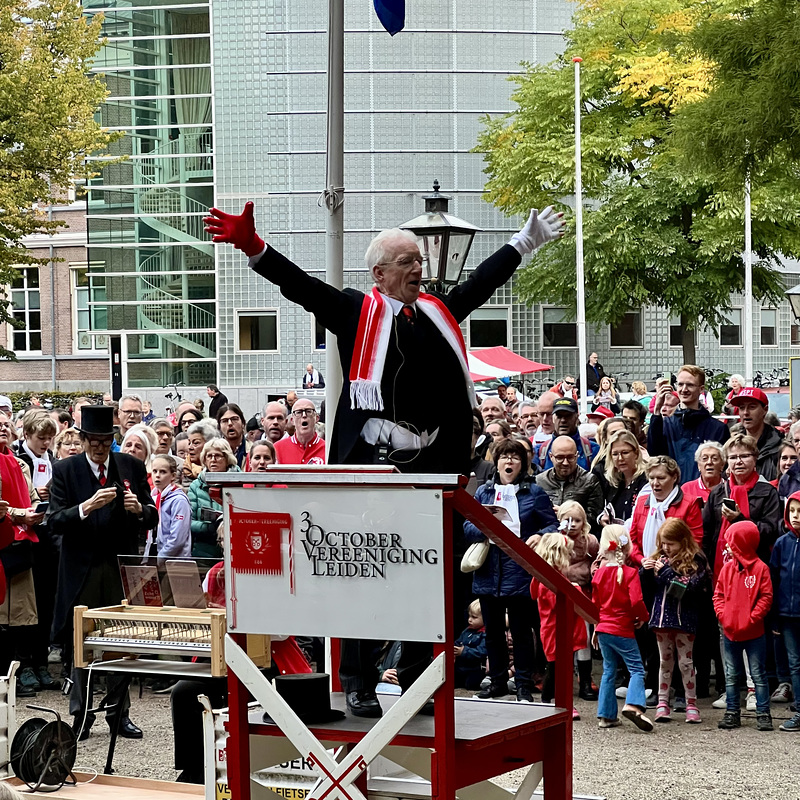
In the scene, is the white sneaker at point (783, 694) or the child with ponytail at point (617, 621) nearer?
the child with ponytail at point (617, 621)

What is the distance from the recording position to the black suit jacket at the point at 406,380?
4.70 metres

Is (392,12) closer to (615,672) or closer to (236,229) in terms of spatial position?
(236,229)

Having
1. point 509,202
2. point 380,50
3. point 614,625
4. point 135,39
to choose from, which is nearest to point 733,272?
point 509,202

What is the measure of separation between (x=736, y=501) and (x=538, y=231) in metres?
4.05

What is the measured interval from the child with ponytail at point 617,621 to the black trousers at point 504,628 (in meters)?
0.58

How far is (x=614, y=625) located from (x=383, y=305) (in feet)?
14.5

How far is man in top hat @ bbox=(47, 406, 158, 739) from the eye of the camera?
8414 millimetres

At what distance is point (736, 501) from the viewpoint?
8742 millimetres

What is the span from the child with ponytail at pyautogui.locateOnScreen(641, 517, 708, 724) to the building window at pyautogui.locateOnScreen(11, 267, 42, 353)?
38.3 m

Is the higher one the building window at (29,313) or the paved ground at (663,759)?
the building window at (29,313)

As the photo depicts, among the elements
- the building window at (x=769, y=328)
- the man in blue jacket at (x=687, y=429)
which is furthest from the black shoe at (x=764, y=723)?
the building window at (x=769, y=328)

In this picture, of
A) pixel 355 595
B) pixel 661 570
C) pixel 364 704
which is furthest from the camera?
pixel 661 570

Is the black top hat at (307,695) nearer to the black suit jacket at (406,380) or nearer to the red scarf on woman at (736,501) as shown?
the black suit jacket at (406,380)

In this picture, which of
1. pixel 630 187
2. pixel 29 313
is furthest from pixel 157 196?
pixel 630 187
